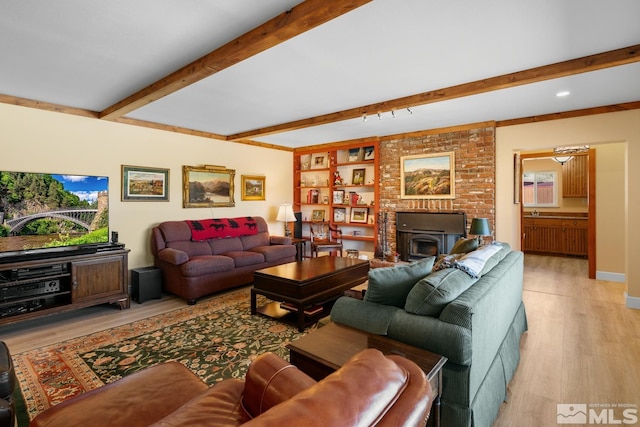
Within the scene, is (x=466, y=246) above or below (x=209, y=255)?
above

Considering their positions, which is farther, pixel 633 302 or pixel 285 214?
pixel 285 214

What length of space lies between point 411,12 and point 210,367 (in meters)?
2.97

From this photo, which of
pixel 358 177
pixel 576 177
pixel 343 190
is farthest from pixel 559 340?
pixel 576 177

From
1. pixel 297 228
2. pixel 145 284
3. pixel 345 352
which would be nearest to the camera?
pixel 345 352

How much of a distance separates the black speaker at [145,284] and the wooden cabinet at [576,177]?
8.76m

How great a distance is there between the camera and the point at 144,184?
4801 mm

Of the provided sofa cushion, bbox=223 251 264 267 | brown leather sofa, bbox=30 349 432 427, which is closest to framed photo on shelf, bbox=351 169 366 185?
sofa cushion, bbox=223 251 264 267

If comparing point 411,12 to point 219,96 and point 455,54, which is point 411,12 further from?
point 219,96

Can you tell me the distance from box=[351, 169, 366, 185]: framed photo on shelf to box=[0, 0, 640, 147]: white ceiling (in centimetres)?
240

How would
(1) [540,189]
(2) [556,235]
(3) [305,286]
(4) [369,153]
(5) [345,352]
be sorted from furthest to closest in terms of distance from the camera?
(1) [540,189] < (2) [556,235] < (4) [369,153] < (3) [305,286] < (5) [345,352]

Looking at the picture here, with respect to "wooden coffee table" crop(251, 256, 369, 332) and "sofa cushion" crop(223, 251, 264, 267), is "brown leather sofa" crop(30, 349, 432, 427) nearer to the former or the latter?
"wooden coffee table" crop(251, 256, 369, 332)

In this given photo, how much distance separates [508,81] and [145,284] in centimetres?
483

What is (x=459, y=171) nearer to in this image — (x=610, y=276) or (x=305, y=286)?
(x=610, y=276)

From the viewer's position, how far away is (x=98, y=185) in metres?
4.14
